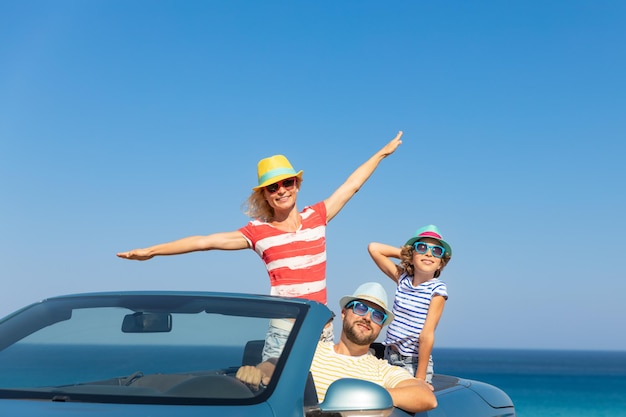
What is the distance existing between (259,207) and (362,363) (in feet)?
5.52

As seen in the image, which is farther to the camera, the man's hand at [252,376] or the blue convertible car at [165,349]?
the man's hand at [252,376]

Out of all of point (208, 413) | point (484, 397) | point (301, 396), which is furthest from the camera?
point (484, 397)

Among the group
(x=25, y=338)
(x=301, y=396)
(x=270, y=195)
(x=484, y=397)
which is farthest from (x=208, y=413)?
(x=270, y=195)

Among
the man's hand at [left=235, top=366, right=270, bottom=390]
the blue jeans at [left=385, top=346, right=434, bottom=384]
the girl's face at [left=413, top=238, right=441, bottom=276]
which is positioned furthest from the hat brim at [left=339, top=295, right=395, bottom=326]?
the man's hand at [left=235, top=366, right=270, bottom=390]

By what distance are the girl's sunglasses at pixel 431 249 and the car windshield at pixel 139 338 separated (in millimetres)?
2306

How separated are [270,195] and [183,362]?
206 cm

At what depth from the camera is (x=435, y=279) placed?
617cm

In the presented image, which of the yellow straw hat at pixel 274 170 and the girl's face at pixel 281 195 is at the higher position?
the yellow straw hat at pixel 274 170

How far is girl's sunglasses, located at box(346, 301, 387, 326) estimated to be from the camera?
16.2 ft

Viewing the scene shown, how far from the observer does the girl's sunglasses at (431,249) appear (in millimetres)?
6121

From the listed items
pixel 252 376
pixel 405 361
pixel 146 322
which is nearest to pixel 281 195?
pixel 405 361

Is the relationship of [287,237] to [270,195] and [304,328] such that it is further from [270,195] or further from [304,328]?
[304,328]

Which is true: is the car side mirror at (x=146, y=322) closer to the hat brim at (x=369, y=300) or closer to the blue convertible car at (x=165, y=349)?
the blue convertible car at (x=165, y=349)

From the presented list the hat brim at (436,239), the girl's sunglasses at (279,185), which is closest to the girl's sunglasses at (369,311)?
the girl's sunglasses at (279,185)
